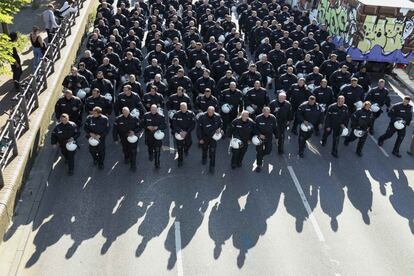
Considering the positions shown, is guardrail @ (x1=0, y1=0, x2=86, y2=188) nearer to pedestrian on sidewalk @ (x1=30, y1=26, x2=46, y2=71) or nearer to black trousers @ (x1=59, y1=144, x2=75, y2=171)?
pedestrian on sidewalk @ (x1=30, y1=26, x2=46, y2=71)

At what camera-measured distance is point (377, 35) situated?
18453 mm

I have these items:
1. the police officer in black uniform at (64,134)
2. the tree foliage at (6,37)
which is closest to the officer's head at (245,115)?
the police officer in black uniform at (64,134)

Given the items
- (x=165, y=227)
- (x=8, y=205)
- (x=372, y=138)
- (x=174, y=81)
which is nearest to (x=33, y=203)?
(x=8, y=205)

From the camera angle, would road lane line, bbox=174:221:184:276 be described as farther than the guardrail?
No

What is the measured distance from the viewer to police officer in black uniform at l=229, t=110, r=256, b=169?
1192 cm

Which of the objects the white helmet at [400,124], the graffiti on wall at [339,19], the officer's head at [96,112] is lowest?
the graffiti on wall at [339,19]

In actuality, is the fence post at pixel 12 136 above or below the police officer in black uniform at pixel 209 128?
above

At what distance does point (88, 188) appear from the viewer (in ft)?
36.9

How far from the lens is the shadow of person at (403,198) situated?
10.9 meters

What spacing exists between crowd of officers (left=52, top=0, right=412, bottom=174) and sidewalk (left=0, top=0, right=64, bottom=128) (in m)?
1.94

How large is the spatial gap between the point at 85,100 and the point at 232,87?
4013mm

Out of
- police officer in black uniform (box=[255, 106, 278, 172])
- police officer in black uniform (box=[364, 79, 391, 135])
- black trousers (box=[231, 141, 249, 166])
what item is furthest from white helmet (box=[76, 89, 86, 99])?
police officer in black uniform (box=[364, 79, 391, 135])

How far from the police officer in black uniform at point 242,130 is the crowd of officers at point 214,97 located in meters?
0.03

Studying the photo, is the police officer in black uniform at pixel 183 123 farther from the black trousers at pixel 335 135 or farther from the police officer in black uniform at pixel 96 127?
the black trousers at pixel 335 135
